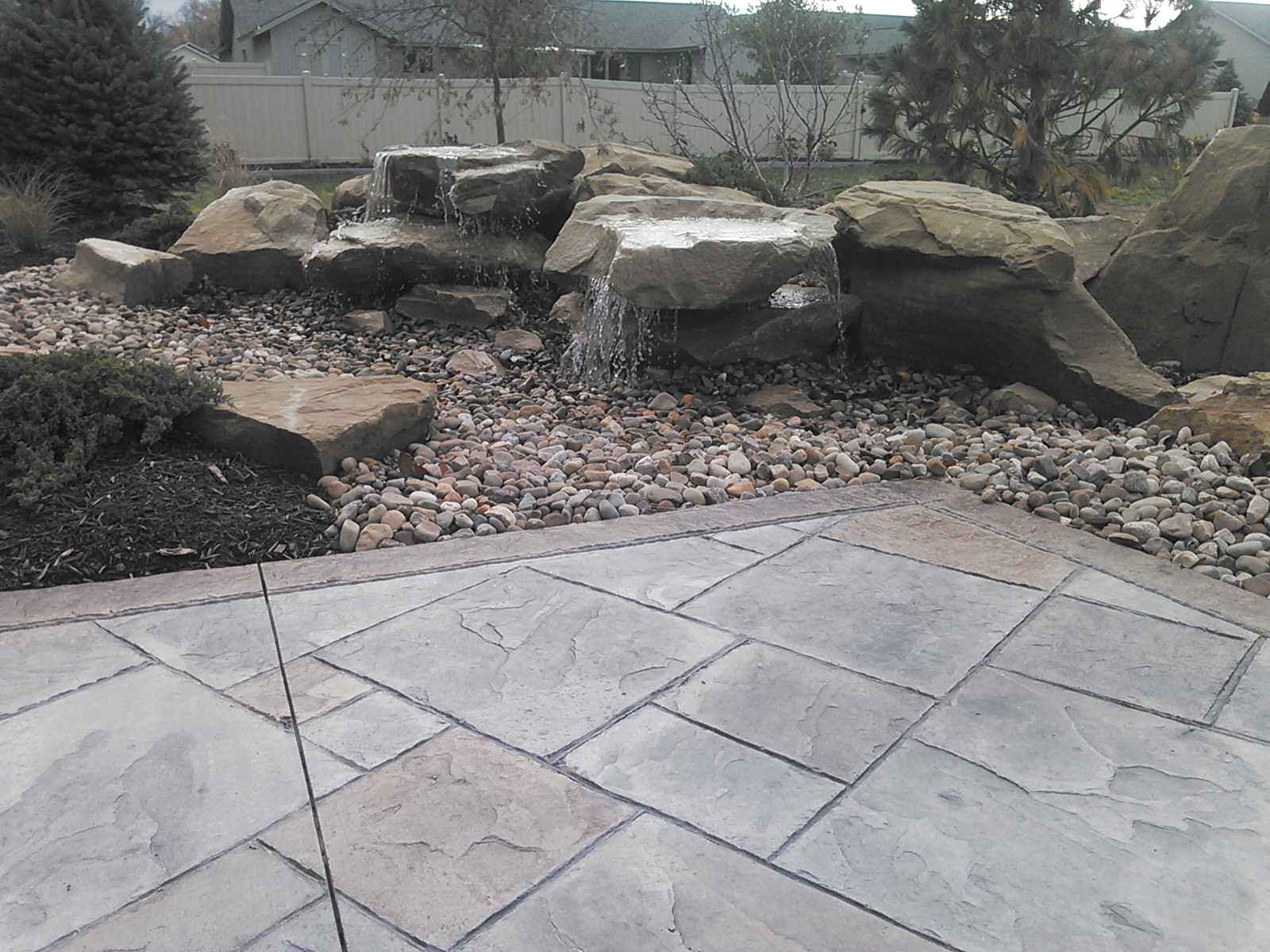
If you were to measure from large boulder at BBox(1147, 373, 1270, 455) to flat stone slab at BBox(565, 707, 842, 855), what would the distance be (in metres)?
2.91

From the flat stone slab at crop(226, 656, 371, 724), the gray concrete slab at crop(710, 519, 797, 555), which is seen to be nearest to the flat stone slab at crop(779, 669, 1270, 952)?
the gray concrete slab at crop(710, 519, 797, 555)

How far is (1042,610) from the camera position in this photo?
9.72 feet

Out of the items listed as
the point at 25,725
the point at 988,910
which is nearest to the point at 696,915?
the point at 988,910

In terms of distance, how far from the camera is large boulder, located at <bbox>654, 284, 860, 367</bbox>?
17.8 ft

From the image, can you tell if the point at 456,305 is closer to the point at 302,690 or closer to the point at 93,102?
the point at 302,690

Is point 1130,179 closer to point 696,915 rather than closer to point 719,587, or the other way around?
point 719,587

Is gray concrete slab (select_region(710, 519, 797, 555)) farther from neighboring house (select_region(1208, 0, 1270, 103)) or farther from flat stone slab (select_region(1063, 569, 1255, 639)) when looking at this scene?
neighboring house (select_region(1208, 0, 1270, 103))

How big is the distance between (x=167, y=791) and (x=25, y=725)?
19.8 inches

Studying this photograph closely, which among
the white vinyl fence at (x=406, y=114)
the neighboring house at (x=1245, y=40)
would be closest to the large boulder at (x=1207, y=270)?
the white vinyl fence at (x=406, y=114)

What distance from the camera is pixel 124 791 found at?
2.11 metres

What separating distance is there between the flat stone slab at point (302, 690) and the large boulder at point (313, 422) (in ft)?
4.78

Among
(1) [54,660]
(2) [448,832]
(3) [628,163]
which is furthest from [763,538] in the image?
(3) [628,163]

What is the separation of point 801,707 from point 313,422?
242 cm

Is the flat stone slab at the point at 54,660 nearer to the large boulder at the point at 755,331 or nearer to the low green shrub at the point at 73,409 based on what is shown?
the low green shrub at the point at 73,409
